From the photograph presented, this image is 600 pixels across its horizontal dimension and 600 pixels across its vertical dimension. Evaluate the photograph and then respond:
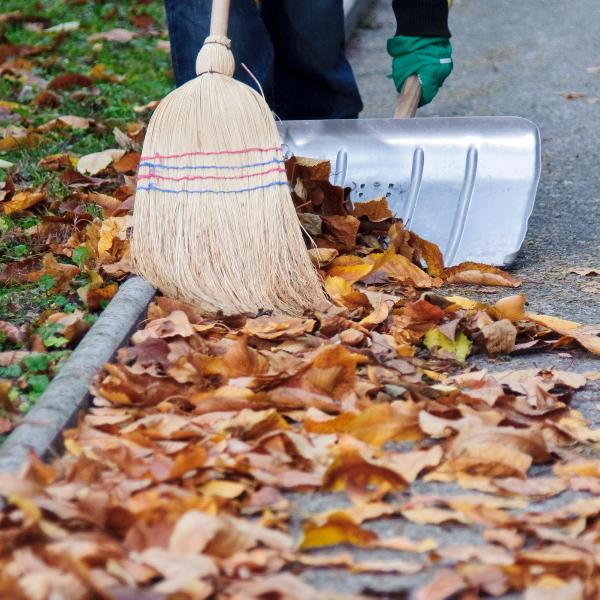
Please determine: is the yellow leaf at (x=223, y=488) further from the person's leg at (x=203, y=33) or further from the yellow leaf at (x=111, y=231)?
the person's leg at (x=203, y=33)

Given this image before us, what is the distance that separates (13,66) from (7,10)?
108 centimetres

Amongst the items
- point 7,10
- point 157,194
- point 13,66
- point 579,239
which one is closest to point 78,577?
point 157,194

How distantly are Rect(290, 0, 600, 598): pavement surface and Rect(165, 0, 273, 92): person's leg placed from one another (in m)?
1.05

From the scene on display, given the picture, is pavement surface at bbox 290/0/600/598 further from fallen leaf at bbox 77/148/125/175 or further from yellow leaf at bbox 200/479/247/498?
fallen leaf at bbox 77/148/125/175

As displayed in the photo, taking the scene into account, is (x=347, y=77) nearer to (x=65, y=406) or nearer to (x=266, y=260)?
(x=266, y=260)

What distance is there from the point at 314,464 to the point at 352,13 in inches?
173

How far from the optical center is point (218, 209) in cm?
248

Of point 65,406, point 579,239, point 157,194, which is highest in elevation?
point 157,194

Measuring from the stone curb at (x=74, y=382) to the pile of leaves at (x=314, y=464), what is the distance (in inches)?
1.5

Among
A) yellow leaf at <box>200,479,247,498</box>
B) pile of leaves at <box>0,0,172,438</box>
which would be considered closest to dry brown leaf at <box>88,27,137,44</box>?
pile of leaves at <box>0,0,172,438</box>

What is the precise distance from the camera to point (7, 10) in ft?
18.4

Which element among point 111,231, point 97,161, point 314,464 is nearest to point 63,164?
point 97,161

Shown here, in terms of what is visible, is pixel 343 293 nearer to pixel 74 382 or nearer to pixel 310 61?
pixel 74 382

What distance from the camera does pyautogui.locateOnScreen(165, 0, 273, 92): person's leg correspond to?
3.27 metres
